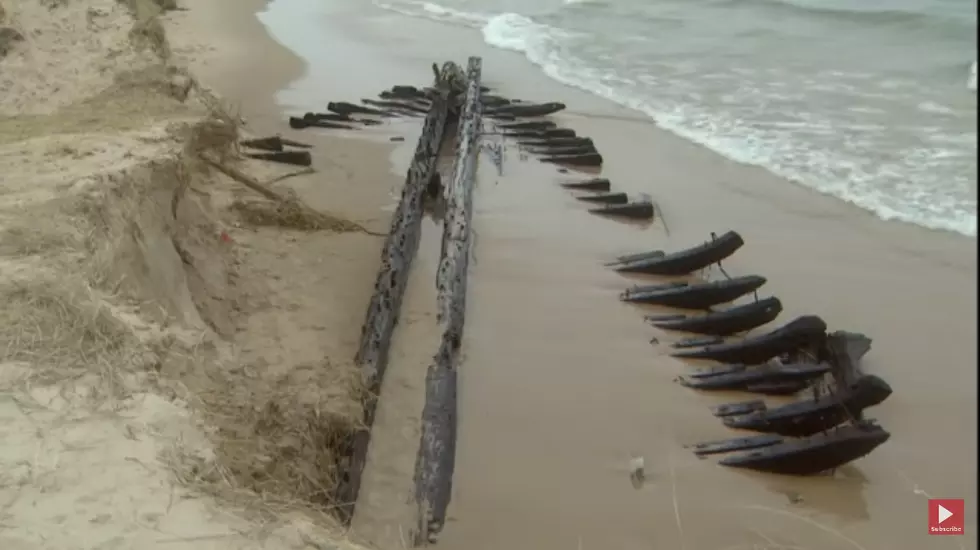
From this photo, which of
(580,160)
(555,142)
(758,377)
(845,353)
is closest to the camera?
(845,353)

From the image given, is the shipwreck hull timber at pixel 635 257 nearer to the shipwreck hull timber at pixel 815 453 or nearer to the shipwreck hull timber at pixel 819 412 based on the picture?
the shipwreck hull timber at pixel 819 412

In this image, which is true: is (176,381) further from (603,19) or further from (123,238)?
(603,19)

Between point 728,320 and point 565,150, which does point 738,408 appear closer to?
point 728,320

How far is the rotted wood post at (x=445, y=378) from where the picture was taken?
4.31 m

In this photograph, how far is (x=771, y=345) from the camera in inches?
218

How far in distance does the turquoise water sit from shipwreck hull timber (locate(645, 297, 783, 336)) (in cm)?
155

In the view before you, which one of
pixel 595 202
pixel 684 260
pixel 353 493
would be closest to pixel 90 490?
pixel 353 493

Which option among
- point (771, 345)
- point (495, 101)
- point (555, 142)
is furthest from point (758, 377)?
point (495, 101)

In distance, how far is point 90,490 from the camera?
3.04 metres

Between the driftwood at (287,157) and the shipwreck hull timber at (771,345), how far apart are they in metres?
4.72

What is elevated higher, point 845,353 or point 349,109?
point 349,109

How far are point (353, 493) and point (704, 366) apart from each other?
2710 mm

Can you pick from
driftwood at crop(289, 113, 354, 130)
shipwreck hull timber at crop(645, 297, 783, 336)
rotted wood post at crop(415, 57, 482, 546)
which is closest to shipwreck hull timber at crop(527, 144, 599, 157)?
rotted wood post at crop(415, 57, 482, 546)

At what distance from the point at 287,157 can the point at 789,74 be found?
790cm
